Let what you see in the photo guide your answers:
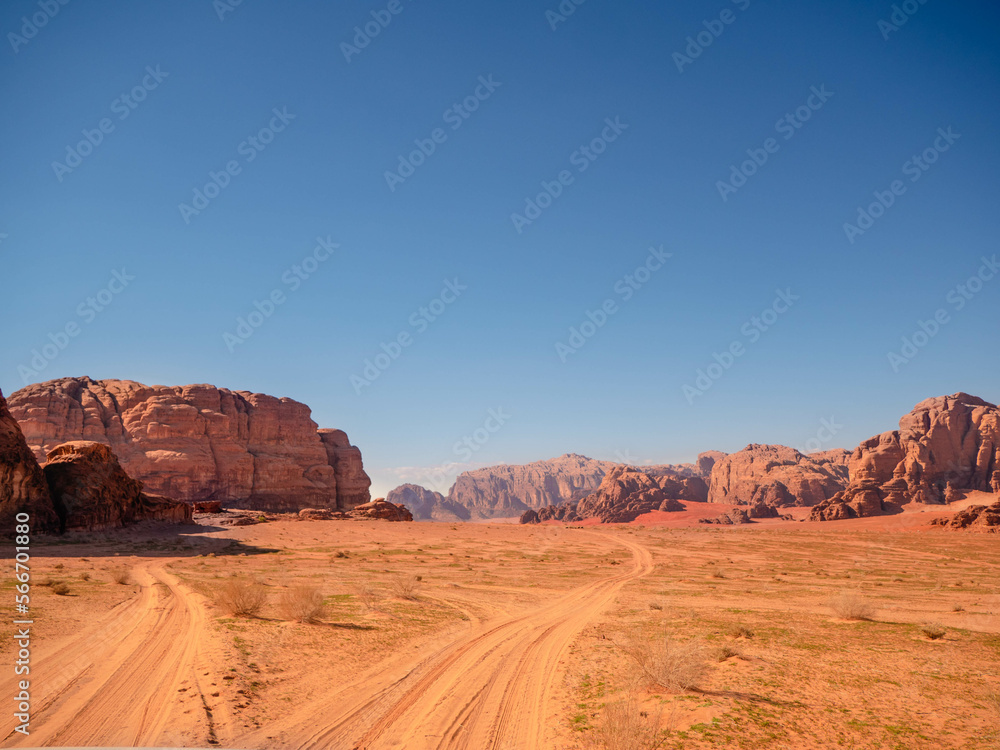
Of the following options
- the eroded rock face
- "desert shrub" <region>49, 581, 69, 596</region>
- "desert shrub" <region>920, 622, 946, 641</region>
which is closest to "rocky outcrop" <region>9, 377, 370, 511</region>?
the eroded rock face

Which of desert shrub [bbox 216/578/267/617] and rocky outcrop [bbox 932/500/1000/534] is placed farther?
rocky outcrop [bbox 932/500/1000/534]

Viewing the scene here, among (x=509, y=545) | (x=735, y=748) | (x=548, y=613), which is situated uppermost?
(x=735, y=748)

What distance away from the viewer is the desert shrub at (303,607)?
39.4 feet

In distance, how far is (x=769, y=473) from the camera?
11919 cm

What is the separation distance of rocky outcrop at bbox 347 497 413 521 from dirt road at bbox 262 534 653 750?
179ft

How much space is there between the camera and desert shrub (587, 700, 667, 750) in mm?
5910

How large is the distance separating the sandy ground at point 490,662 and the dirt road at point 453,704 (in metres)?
0.04

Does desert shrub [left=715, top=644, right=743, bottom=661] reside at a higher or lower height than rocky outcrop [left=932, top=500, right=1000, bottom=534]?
higher

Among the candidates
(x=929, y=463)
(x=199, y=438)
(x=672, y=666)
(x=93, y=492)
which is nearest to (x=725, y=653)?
(x=672, y=666)

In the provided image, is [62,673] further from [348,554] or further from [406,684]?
[348,554]

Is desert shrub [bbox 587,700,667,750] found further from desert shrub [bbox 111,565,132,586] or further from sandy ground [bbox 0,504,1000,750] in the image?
desert shrub [bbox 111,565,132,586]

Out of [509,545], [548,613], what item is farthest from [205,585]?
[509,545]

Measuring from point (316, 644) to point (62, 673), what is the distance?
4.13 metres

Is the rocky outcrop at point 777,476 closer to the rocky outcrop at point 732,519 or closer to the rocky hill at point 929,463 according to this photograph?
the rocky outcrop at point 732,519
